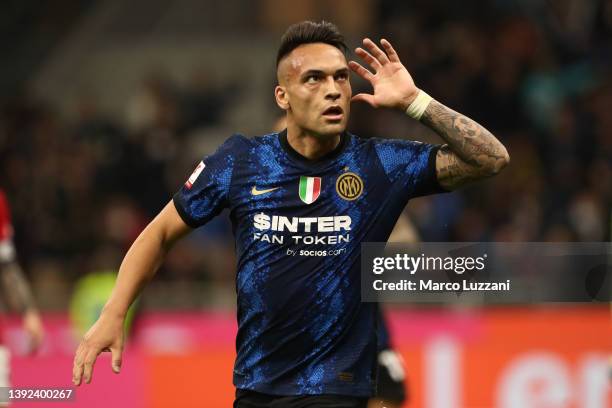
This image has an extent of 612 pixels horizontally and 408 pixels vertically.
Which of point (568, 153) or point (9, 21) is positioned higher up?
point (9, 21)

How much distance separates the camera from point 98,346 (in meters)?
5.55

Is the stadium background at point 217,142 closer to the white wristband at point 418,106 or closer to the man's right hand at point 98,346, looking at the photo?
the man's right hand at point 98,346

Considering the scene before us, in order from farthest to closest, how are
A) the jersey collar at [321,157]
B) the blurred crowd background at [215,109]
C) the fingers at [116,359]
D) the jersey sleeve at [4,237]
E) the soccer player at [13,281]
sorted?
the blurred crowd background at [215,109] < the jersey sleeve at [4,237] < the soccer player at [13,281] < the jersey collar at [321,157] < the fingers at [116,359]

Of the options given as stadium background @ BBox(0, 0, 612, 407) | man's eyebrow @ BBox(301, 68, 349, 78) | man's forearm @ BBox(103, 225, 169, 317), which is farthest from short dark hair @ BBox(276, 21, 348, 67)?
stadium background @ BBox(0, 0, 612, 407)

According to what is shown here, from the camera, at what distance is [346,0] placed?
57.6 ft

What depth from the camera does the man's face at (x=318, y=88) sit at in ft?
17.9

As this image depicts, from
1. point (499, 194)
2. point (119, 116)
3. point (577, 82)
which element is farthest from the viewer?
point (119, 116)

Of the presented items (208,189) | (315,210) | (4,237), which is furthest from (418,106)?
(4,237)

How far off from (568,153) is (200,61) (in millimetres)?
5434

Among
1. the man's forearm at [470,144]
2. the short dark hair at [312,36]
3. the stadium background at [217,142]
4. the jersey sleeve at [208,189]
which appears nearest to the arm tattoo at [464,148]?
the man's forearm at [470,144]

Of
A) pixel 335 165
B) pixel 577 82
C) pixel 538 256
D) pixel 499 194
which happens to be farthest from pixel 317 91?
pixel 577 82

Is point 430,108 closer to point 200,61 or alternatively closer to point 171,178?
point 171,178

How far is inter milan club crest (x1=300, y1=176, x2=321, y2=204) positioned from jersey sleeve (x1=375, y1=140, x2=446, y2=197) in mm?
303

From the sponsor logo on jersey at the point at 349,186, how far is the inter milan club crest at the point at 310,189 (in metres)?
0.09
